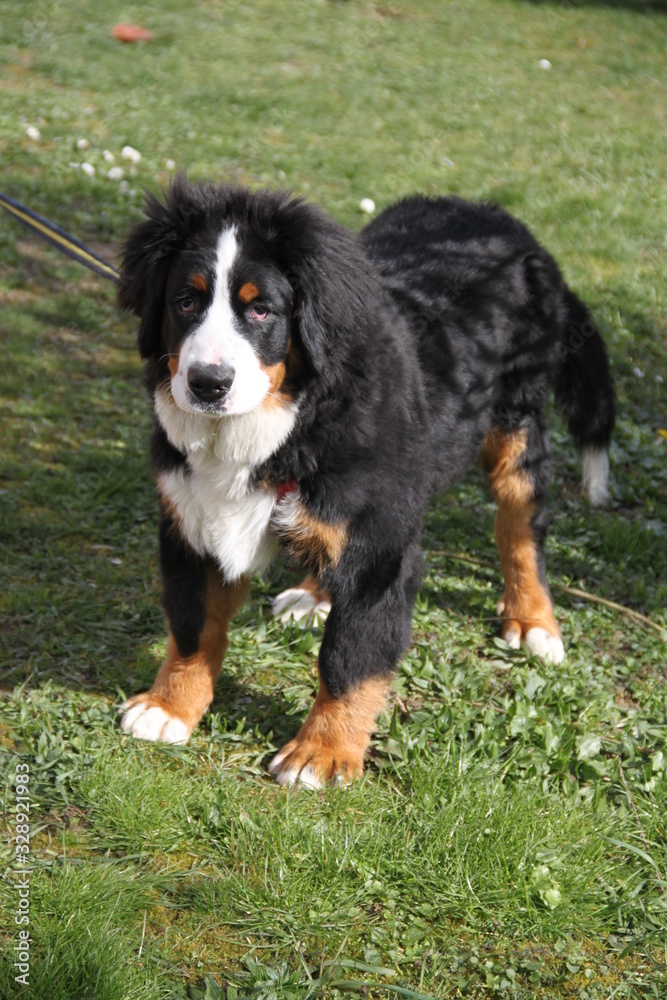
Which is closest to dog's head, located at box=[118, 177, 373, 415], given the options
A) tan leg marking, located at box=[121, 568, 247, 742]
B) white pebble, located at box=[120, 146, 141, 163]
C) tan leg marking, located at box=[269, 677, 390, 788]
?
tan leg marking, located at box=[121, 568, 247, 742]

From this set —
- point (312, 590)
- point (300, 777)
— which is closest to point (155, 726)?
point (300, 777)

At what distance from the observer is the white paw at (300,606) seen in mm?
→ 3596

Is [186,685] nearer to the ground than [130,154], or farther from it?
nearer to the ground

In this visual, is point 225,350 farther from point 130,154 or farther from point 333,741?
point 130,154

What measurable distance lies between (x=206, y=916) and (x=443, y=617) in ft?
5.41

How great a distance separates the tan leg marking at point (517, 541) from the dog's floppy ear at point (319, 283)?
45.4 inches

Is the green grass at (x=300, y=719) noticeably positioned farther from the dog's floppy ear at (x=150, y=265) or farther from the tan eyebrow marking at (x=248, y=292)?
the tan eyebrow marking at (x=248, y=292)

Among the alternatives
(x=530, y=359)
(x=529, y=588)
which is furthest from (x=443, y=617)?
(x=530, y=359)

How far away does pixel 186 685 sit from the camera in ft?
9.74

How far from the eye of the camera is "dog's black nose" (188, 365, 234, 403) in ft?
7.86

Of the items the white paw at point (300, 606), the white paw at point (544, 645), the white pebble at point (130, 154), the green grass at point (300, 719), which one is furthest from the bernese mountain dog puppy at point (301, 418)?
the white pebble at point (130, 154)

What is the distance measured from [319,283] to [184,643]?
1.15 metres

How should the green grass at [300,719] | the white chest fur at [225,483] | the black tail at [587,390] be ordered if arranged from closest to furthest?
1. the green grass at [300,719]
2. the white chest fur at [225,483]
3. the black tail at [587,390]

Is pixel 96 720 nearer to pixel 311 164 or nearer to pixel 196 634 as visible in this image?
pixel 196 634
